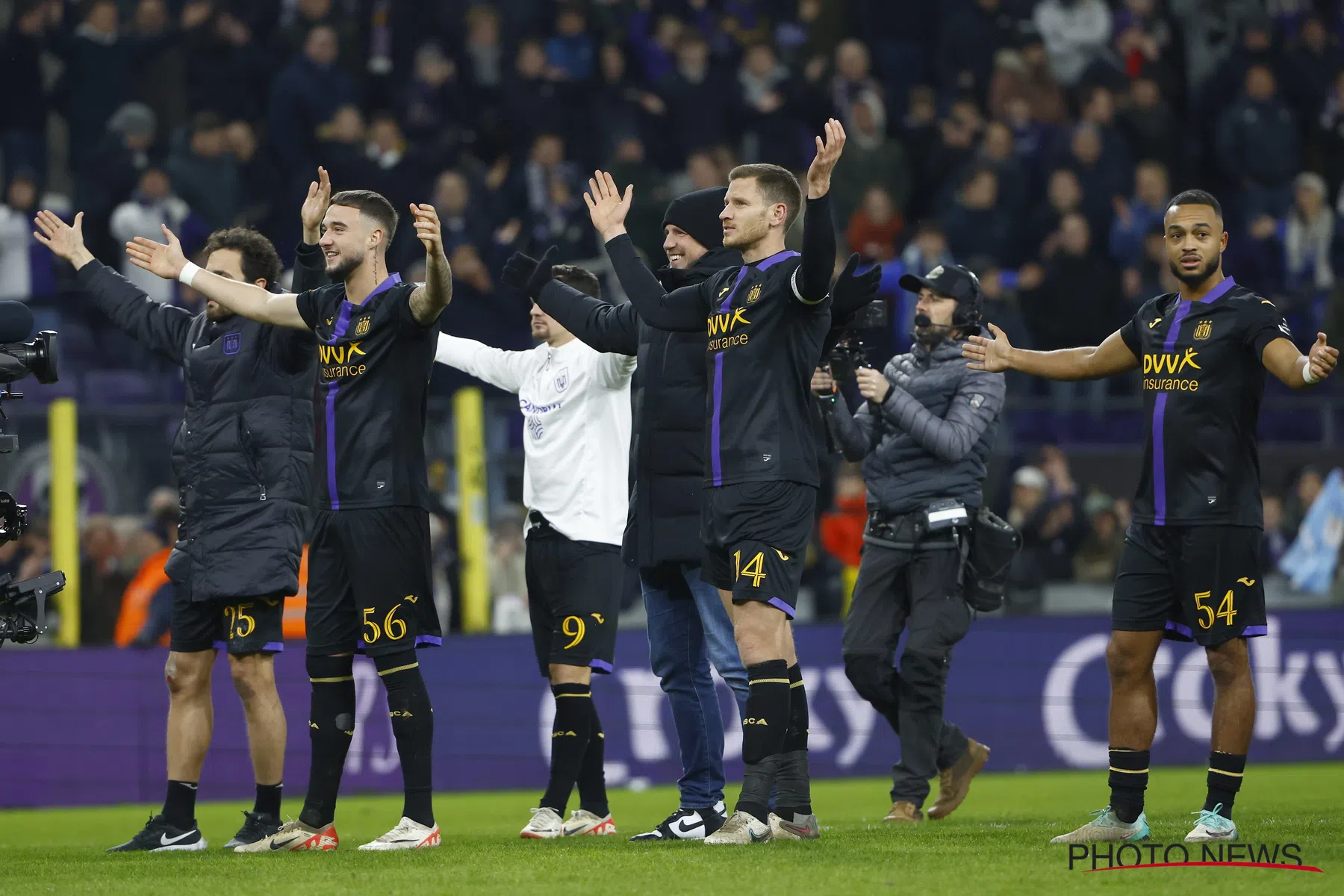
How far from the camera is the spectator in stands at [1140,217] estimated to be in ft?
52.7

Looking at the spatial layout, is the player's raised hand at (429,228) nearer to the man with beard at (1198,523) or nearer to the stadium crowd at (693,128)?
the man with beard at (1198,523)

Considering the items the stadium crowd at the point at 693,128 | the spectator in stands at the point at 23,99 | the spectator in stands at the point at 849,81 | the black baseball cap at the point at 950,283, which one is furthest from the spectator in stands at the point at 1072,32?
the black baseball cap at the point at 950,283

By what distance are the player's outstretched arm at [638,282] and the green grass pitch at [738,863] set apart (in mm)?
1937

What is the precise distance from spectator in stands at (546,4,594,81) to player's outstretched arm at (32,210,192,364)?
1025 centimetres

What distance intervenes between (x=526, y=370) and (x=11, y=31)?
35.2 feet

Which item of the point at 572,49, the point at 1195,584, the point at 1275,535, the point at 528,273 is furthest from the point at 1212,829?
the point at 572,49

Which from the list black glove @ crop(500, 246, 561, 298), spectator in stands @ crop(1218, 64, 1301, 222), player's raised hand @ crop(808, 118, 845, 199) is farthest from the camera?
spectator in stands @ crop(1218, 64, 1301, 222)

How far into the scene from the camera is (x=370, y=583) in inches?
259

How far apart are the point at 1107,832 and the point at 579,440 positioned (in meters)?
2.73

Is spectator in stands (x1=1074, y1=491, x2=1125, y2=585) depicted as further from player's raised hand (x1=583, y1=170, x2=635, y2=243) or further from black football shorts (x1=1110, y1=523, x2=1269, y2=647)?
player's raised hand (x1=583, y1=170, x2=635, y2=243)

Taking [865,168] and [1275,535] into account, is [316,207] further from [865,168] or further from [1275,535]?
[865,168]

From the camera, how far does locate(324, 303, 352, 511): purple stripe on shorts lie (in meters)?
6.71

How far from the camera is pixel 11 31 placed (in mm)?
16516

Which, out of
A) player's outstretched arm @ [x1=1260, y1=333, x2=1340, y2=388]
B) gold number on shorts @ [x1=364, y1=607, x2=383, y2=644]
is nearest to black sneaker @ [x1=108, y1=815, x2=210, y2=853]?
gold number on shorts @ [x1=364, y1=607, x2=383, y2=644]
